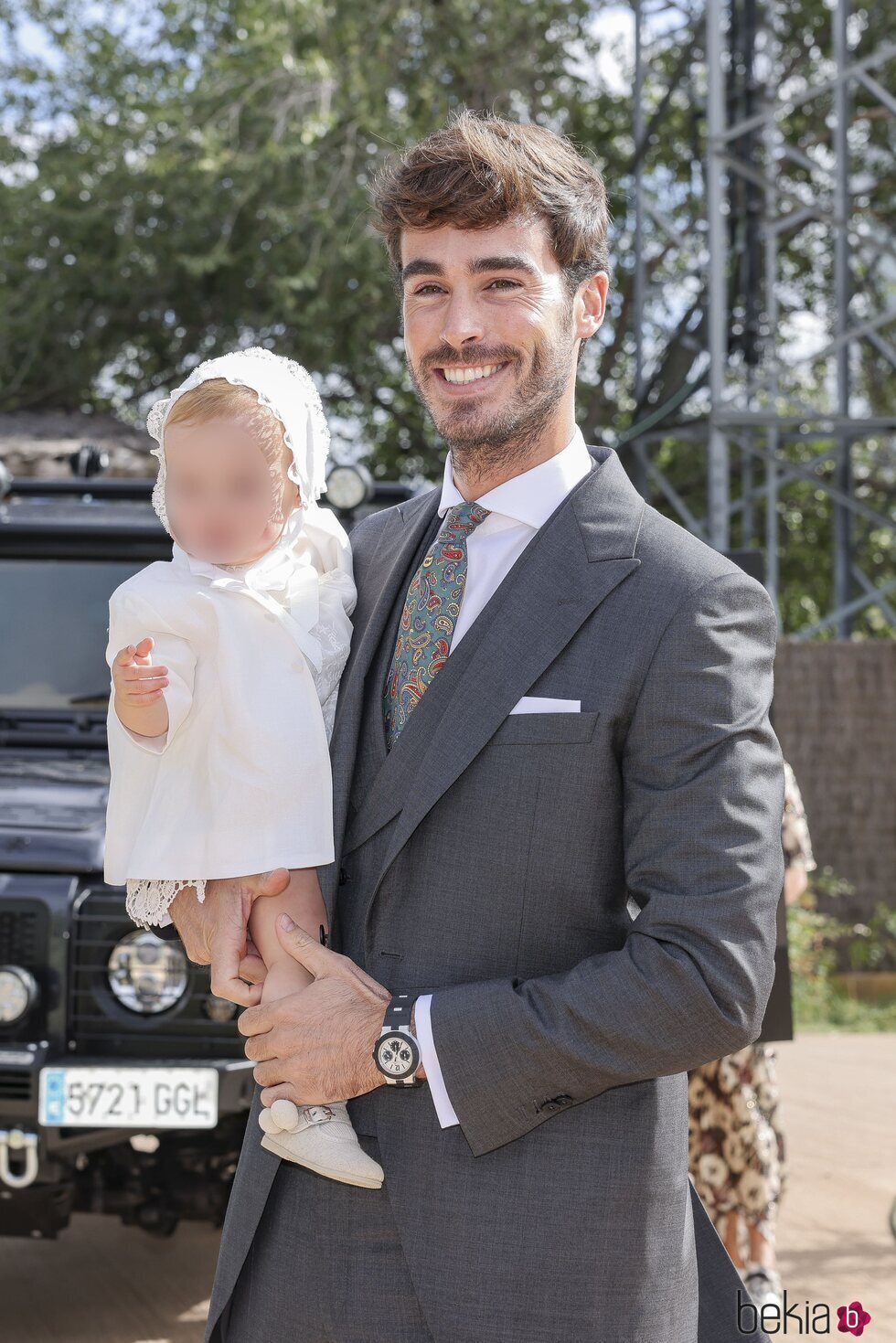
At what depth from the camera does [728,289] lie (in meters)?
12.5

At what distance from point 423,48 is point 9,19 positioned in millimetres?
4524

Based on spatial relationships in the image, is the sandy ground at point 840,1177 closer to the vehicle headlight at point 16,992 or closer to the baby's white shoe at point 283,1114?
the vehicle headlight at point 16,992

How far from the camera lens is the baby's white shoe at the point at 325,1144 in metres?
1.88

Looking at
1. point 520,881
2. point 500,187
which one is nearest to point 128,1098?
Result: point 520,881

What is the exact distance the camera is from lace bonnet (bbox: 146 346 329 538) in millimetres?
2312

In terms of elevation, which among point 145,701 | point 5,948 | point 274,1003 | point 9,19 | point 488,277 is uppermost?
point 9,19

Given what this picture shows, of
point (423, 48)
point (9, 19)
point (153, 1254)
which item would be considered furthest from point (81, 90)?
point (153, 1254)

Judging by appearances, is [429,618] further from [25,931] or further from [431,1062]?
[25,931]

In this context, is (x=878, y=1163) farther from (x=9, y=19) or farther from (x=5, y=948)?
(x=9, y=19)

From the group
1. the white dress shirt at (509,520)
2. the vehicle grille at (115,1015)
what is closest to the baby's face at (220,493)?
the white dress shirt at (509,520)

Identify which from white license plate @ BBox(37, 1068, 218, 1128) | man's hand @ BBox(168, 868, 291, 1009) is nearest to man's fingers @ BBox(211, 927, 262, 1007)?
man's hand @ BBox(168, 868, 291, 1009)

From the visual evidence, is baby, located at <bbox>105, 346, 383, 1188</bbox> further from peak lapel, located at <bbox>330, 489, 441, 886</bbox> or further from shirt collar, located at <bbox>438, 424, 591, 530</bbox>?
shirt collar, located at <bbox>438, 424, 591, 530</bbox>

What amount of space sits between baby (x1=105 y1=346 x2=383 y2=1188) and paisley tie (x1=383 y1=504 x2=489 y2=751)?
0.12 metres

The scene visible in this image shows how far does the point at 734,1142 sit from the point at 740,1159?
1.9 inches
